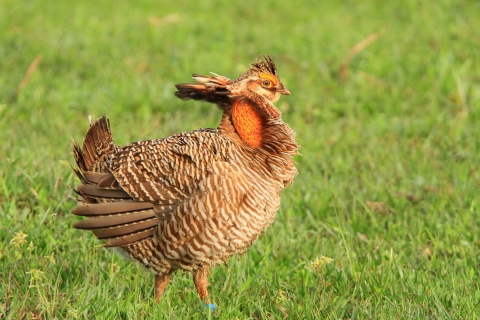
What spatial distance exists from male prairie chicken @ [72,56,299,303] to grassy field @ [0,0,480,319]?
0.85 feet

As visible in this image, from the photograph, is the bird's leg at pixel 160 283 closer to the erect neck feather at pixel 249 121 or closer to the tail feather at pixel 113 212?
the tail feather at pixel 113 212

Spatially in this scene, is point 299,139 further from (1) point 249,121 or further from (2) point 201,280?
(2) point 201,280

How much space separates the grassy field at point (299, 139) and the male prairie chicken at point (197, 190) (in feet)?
0.85

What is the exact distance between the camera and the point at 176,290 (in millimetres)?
4473

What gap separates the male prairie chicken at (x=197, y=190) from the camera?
407 cm

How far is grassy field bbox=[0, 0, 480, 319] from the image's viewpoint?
4.21m

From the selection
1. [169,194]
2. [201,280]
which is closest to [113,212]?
[169,194]

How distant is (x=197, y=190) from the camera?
4.10 m

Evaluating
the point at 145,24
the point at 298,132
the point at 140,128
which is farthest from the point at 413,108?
the point at 145,24

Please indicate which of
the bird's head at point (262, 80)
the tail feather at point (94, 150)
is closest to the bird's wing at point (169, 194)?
the tail feather at point (94, 150)

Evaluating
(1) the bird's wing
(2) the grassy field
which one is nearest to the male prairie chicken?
(1) the bird's wing

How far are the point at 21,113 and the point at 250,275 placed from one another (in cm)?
362

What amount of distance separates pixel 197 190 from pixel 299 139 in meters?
3.46

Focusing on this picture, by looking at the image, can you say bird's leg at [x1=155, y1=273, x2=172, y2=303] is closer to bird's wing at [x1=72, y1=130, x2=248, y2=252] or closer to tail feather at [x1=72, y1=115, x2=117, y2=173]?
bird's wing at [x1=72, y1=130, x2=248, y2=252]
